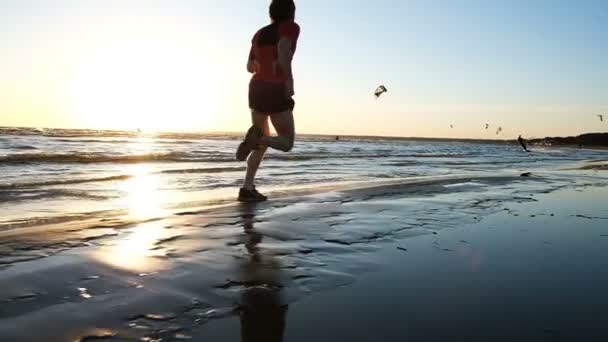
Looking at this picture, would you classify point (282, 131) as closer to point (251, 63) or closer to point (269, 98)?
point (269, 98)

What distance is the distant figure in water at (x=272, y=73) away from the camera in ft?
17.8

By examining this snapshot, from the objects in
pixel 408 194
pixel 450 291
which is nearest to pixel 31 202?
pixel 408 194

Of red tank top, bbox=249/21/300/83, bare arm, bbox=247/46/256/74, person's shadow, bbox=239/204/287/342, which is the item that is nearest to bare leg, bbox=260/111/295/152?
red tank top, bbox=249/21/300/83

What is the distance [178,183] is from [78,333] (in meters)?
7.38

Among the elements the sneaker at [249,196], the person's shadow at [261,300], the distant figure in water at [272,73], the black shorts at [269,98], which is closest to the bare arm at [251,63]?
the distant figure in water at [272,73]

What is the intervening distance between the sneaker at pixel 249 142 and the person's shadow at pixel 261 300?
2.33m

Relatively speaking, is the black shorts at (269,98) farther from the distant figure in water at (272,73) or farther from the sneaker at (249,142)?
the sneaker at (249,142)

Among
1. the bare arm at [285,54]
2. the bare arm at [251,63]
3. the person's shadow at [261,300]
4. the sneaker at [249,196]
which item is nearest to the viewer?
the person's shadow at [261,300]

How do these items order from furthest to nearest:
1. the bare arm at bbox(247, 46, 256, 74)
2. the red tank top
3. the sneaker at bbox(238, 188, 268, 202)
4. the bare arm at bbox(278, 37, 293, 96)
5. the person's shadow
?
the sneaker at bbox(238, 188, 268, 202), the bare arm at bbox(247, 46, 256, 74), the red tank top, the bare arm at bbox(278, 37, 293, 96), the person's shadow

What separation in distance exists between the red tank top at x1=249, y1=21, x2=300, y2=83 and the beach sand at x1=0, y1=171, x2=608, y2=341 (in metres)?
1.62

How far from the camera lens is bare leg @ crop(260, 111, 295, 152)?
225 inches

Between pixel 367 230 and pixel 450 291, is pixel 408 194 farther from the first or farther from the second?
pixel 450 291

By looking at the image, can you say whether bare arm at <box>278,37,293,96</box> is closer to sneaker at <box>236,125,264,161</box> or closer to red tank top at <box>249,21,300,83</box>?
red tank top at <box>249,21,300,83</box>

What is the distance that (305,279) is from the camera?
259cm
